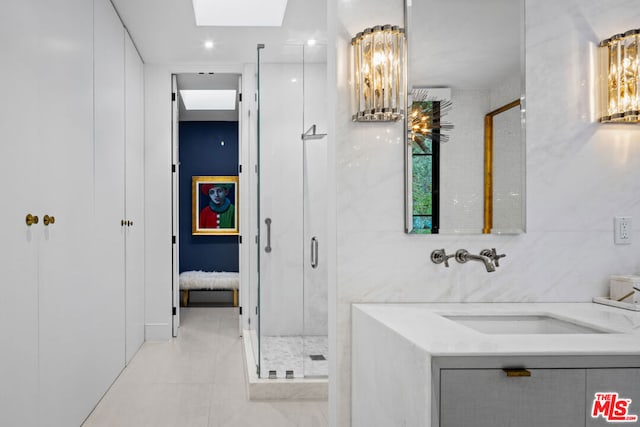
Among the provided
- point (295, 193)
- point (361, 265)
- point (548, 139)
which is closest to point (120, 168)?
point (295, 193)

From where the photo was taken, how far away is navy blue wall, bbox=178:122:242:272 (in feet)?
24.2

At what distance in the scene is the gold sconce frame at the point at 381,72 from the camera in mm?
1897

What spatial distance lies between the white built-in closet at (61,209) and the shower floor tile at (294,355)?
3.59 ft

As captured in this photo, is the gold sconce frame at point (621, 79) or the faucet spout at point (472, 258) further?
the gold sconce frame at point (621, 79)

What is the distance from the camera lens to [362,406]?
1839 mm

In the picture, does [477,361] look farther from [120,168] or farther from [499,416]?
[120,168]

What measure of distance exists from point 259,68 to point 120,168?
137cm

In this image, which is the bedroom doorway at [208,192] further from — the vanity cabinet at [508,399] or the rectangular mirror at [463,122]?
the vanity cabinet at [508,399]

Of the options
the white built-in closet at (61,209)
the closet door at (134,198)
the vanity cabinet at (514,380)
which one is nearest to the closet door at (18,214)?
the white built-in closet at (61,209)

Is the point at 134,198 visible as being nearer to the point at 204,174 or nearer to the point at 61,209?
the point at 61,209

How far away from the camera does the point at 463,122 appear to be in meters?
1.98

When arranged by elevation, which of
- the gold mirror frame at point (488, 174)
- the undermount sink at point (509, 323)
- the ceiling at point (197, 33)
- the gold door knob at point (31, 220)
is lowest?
the undermount sink at point (509, 323)

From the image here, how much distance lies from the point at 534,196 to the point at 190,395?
2550 millimetres

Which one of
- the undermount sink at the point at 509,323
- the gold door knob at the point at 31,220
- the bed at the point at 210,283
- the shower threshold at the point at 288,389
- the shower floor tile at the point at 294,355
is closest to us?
the undermount sink at the point at 509,323
